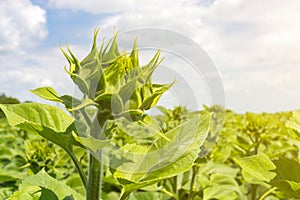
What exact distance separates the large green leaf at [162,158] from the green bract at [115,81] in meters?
0.17

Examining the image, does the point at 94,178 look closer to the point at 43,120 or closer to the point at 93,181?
the point at 93,181

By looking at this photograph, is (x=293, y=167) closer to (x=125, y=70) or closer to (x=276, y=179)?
(x=276, y=179)

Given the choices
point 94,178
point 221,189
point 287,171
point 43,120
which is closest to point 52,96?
point 43,120

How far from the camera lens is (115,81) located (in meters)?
1.18

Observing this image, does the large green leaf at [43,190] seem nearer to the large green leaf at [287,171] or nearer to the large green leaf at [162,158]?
the large green leaf at [162,158]

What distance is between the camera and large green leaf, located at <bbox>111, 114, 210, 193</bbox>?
4.27 feet

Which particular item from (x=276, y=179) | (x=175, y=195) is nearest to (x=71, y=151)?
(x=276, y=179)

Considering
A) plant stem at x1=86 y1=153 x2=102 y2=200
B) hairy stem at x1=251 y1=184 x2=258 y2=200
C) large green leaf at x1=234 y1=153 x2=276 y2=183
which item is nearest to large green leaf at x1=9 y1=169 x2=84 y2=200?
plant stem at x1=86 y1=153 x2=102 y2=200

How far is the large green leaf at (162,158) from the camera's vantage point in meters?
1.30

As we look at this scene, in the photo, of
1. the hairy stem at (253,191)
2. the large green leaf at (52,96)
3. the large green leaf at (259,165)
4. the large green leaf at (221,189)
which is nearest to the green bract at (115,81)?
the large green leaf at (52,96)

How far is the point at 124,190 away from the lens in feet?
4.38

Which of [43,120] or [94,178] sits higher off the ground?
[43,120]

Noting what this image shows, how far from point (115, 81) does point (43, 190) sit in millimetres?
468

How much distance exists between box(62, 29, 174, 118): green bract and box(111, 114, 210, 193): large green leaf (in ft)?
0.56
